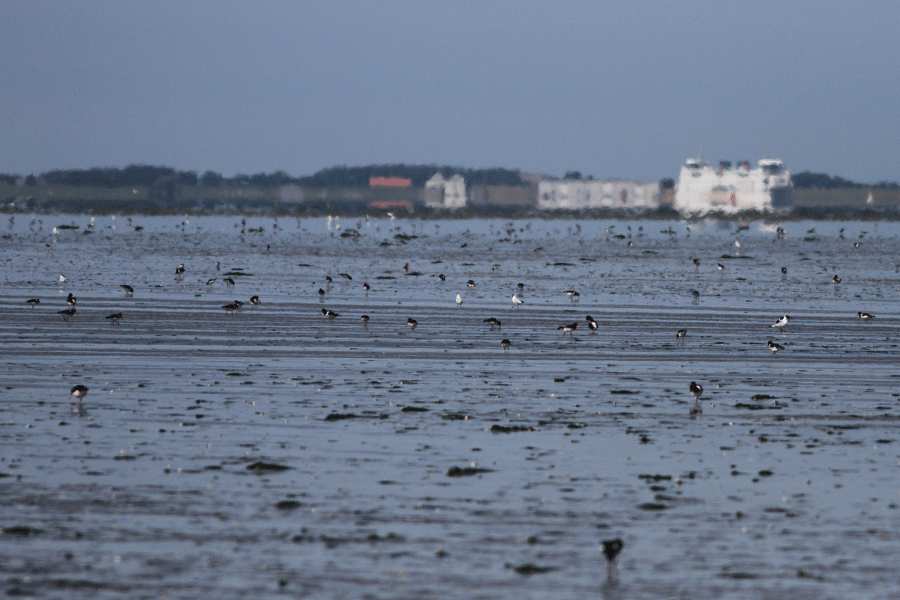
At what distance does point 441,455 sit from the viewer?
514 inches

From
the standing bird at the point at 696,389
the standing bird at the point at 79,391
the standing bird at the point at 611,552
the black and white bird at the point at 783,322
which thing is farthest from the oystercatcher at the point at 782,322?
the standing bird at the point at 611,552

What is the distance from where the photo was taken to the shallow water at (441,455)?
9117 mm

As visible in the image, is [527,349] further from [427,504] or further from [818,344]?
[427,504]

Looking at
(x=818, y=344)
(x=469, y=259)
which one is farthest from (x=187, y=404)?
(x=469, y=259)

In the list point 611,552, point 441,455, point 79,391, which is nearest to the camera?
point 611,552

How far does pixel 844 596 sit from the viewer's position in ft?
28.3

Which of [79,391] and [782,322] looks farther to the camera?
[782,322]

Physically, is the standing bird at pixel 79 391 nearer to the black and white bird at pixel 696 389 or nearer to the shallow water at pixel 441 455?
the shallow water at pixel 441 455

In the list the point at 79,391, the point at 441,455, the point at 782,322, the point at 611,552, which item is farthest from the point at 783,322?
the point at 611,552

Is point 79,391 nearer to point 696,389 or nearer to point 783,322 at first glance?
point 696,389

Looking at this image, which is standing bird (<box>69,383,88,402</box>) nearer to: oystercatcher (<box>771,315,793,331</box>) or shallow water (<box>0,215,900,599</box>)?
shallow water (<box>0,215,900,599</box>)

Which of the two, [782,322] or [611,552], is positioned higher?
[782,322]

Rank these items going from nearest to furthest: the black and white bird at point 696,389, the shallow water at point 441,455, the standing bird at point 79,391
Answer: the shallow water at point 441,455 < the standing bird at point 79,391 < the black and white bird at point 696,389

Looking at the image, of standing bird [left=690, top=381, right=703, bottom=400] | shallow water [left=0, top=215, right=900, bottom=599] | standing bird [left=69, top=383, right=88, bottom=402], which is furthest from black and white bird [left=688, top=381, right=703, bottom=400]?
standing bird [left=69, top=383, right=88, bottom=402]
